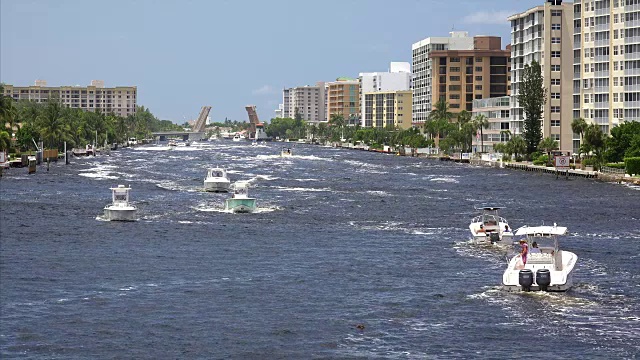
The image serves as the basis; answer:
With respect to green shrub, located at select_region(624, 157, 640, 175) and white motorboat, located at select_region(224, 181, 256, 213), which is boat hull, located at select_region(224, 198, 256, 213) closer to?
white motorboat, located at select_region(224, 181, 256, 213)

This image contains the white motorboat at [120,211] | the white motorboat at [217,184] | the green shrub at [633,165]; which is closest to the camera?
the white motorboat at [120,211]

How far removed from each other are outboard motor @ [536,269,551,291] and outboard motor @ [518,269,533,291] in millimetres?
420

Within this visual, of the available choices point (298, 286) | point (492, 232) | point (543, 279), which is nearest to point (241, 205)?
point (492, 232)

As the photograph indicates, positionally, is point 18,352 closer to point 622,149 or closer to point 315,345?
point 315,345

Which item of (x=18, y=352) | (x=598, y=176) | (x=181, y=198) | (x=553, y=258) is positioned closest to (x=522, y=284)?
(x=553, y=258)

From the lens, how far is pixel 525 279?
64.2 meters

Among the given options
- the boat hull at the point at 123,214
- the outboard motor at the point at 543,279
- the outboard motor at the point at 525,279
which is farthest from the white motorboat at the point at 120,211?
the outboard motor at the point at 543,279

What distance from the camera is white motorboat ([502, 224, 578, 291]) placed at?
64.5m

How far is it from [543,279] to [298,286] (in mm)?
15164

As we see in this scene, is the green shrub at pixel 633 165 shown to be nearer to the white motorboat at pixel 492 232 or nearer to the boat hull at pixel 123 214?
the white motorboat at pixel 492 232

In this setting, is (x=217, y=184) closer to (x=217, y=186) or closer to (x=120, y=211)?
(x=217, y=186)

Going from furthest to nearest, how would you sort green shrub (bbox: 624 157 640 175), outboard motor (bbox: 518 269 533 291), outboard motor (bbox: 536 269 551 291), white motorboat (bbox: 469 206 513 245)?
green shrub (bbox: 624 157 640 175) → white motorboat (bbox: 469 206 513 245) → outboard motor (bbox: 536 269 551 291) → outboard motor (bbox: 518 269 533 291)

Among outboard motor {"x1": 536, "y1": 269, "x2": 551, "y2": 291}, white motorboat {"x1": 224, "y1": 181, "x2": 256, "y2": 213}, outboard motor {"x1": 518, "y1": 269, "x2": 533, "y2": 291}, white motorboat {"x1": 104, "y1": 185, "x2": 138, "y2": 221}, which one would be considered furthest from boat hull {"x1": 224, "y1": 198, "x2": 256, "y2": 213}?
outboard motor {"x1": 536, "y1": 269, "x2": 551, "y2": 291}

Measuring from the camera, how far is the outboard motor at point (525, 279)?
64250 millimetres
